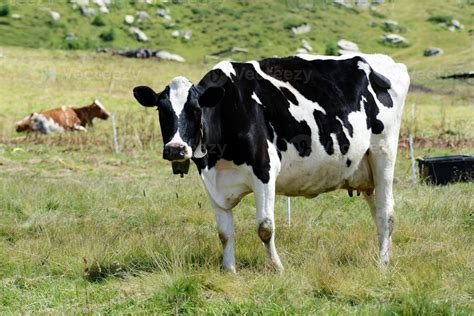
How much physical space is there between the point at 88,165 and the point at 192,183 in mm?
6288

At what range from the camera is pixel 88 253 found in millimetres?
7434

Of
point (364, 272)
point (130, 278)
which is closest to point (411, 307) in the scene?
point (364, 272)

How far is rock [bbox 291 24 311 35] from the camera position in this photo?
266ft

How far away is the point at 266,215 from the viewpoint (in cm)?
676

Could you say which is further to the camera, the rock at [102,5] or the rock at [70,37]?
the rock at [102,5]

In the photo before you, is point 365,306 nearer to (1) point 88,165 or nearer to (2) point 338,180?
(2) point 338,180

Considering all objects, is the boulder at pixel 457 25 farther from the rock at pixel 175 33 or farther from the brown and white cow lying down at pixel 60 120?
the brown and white cow lying down at pixel 60 120

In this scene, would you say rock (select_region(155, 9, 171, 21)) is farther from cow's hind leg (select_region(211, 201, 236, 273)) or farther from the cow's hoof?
the cow's hoof

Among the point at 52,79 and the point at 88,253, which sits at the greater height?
the point at 88,253

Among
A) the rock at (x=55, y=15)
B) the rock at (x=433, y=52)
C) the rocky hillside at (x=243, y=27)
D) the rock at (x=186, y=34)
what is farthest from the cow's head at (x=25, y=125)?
the rock at (x=55, y=15)

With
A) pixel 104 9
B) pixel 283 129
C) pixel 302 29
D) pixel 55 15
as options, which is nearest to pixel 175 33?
pixel 104 9

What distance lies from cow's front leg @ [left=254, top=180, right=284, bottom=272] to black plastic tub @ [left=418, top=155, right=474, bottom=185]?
7.81 metres

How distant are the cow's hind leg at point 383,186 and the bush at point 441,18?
84.2 metres

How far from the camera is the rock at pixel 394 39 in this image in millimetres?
79125
